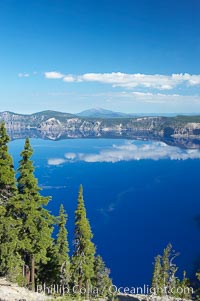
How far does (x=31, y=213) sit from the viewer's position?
1363 inches

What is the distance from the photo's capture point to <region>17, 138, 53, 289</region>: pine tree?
113ft

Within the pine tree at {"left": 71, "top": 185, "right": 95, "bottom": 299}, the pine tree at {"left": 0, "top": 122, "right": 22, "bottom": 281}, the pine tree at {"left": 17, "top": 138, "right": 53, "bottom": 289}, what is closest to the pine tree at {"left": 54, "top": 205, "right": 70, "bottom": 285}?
the pine tree at {"left": 71, "top": 185, "right": 95, "bottom": 299}

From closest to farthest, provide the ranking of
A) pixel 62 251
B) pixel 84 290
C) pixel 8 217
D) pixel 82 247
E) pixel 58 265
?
pixel 8 217 < pixel 82 247 < pixel 84 290 < pixel 58 265 < pixel 62 251

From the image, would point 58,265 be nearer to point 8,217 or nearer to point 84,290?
point 84,290

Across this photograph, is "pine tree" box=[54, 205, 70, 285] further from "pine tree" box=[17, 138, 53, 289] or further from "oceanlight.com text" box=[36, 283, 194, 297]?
"pine tree" box=[17, 138, 53, 289]

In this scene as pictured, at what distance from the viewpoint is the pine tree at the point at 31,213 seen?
34438mm

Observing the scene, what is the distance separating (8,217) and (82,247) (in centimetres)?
1410

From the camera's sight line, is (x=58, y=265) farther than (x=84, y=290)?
Yes

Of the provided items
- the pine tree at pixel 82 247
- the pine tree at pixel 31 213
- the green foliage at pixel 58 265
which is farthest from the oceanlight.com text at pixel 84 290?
the pine tree at pixel 31 213

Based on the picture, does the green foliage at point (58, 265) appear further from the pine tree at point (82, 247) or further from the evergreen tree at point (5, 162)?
the evergreen tree at point (5, 162)

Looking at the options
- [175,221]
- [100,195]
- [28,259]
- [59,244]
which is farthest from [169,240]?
[28,259]

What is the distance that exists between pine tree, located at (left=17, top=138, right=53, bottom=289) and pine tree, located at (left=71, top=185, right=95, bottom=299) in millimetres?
7166

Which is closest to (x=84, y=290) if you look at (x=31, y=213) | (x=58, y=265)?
(x=58, y=265)

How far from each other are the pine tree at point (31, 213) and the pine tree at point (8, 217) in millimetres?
812
